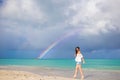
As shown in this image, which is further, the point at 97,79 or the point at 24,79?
the point at 97,79

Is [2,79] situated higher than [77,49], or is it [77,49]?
[77,49]

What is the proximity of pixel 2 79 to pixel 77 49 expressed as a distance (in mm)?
4551

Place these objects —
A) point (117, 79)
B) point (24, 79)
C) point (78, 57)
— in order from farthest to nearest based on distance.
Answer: point (117, 79) < point (78, 57) < point (24, 79)

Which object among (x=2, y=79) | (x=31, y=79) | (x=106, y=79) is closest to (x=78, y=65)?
(x=106, y=79)

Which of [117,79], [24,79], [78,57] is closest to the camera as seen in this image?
[24,79]

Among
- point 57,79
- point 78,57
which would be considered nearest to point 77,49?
point 78,57

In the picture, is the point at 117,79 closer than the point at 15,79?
No

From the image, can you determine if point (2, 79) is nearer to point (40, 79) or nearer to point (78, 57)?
point (40, 79)

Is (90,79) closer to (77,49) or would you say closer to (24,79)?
(77,49)

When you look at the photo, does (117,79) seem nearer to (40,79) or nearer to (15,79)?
(40,79)

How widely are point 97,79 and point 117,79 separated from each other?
144 centimetres

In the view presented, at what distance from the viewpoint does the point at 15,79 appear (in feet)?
50.9

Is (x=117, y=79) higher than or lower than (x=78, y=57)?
lower

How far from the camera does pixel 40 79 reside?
15.7m
